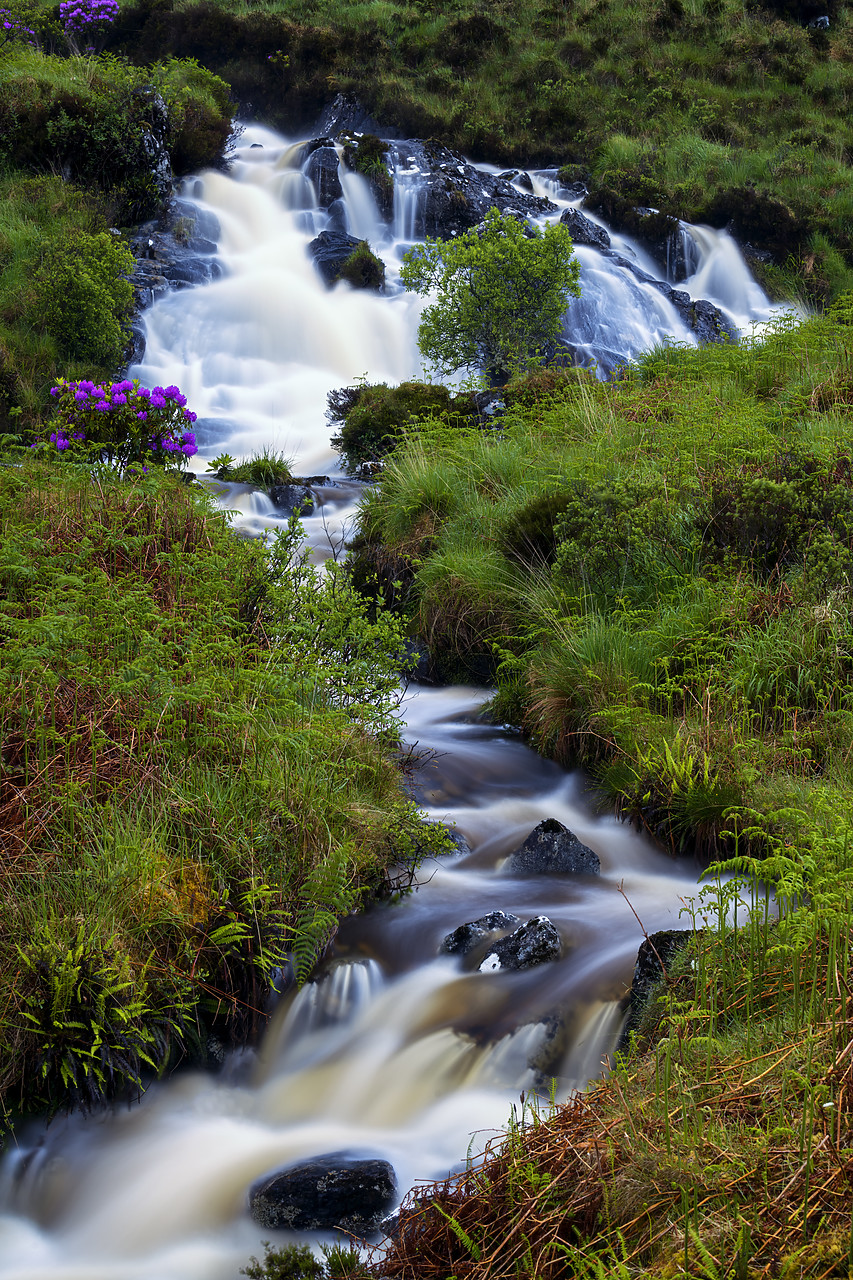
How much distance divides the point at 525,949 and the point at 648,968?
1.74 ft

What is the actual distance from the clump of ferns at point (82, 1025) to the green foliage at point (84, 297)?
10.7 metres

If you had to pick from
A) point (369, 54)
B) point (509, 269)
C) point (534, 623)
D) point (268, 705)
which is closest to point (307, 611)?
point (268, 705)

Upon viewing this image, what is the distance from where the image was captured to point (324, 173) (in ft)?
59.5

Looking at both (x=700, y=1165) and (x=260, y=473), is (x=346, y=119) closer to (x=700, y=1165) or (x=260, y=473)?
(x=260, y=473)

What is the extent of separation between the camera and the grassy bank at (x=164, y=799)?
3.07 meters

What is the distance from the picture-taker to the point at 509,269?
36.5 feet

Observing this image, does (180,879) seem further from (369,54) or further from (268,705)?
(369,54)

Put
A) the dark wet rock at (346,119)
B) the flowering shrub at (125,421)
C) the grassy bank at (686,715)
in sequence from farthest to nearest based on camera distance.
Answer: the dark wet rock at (346,119)
the flowering shrub at (125,421)
the grassy bank at (686,715)

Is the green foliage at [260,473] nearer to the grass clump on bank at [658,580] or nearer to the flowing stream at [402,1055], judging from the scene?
the grass clump on bank at [658,580]

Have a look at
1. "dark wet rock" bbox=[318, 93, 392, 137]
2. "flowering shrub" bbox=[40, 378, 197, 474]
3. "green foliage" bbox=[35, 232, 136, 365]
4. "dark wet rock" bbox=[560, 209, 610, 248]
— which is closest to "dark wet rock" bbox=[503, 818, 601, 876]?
"flowering shrub" bbox=[40, 378, 197, 474]

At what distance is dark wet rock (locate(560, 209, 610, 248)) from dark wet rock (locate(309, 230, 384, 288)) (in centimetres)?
376

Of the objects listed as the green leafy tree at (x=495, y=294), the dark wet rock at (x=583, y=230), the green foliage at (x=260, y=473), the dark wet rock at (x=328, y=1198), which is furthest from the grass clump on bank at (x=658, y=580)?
the dark wet rock at (x=583, y=230)

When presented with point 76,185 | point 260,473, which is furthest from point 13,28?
point 260,473

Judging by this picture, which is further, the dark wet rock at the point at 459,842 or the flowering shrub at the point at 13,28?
the flowering shrub at the point at 13,28
